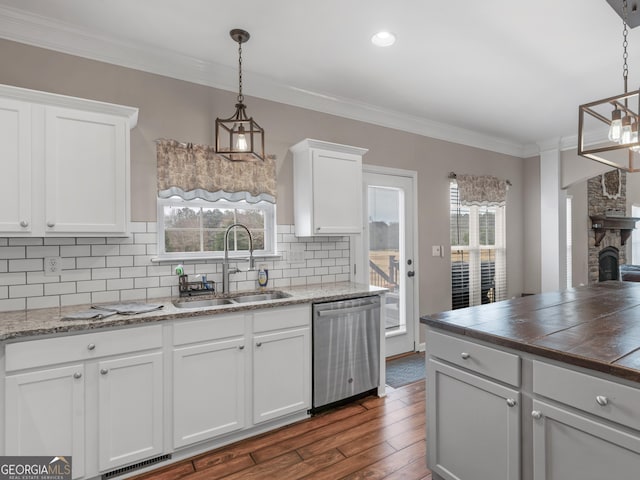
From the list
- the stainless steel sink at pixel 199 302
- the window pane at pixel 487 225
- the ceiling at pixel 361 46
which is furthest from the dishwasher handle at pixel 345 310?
the window pane at pixel 487 225

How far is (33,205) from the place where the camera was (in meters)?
2.12

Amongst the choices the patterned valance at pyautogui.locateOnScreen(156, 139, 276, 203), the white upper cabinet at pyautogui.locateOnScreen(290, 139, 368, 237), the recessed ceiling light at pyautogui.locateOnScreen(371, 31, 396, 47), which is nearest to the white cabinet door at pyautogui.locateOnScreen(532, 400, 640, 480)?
the white upper cabinet at pyautogui.locateOnScreen(290, 139, 368, 237)

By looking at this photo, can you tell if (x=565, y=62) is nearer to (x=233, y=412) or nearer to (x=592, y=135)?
(x=592, y=135)

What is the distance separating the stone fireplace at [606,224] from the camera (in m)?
6.99

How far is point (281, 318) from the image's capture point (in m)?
2.62

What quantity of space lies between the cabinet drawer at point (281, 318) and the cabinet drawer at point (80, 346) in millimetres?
634

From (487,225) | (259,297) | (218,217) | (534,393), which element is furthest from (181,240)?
(487,225)

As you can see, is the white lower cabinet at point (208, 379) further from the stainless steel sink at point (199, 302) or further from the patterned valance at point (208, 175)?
the patterned valance at point (208, 175)

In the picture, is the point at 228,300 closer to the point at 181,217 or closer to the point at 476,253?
the point at 181,217

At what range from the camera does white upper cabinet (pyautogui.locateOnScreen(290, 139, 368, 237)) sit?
10.4 ft

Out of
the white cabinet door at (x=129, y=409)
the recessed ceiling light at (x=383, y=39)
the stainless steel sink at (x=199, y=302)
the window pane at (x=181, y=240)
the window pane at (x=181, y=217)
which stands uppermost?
the recessed ceiling light at (x=383, y=39)

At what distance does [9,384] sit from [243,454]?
1355mm

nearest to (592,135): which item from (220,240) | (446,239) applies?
(446,239)

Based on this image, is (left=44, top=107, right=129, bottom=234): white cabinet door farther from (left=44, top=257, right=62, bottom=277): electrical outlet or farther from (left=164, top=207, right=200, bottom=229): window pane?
(left=164, top=207, right=200, bottom=229): window pane
